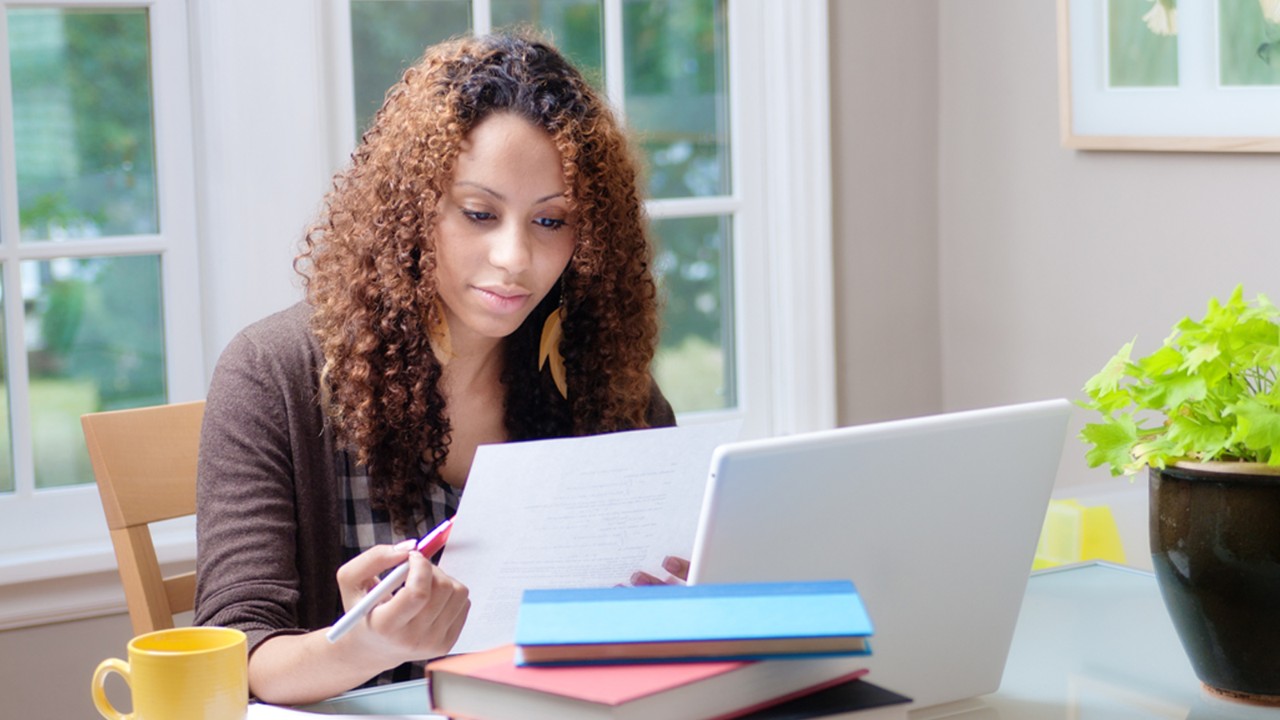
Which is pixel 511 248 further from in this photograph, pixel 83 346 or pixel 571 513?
pixel 83 346

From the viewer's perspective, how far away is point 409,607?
107 centimetres

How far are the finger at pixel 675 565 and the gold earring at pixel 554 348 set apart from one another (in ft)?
1.46

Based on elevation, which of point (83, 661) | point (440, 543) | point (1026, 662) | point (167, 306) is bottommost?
point (83, 661)

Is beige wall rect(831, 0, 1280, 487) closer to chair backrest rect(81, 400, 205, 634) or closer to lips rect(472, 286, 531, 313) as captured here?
lips rect(472, 286, 531, 313)

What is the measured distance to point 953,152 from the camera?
271cm

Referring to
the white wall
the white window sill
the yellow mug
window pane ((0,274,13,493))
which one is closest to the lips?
the yellow mug

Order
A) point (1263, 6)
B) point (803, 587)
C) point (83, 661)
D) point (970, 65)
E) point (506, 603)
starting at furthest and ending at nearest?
1. point (970, 65)
2. point (83, 661)
3. point (1263, 6)
4. point (506, 603)
5. point (803, 587)

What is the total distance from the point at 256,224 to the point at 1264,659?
1.64 metres

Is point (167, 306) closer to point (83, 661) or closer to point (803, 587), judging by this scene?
point (83, 661)

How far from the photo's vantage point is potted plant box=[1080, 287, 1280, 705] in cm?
102

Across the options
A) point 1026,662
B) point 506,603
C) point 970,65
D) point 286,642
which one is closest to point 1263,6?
point 970,65

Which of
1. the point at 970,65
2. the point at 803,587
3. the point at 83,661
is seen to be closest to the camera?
the point at 803,587

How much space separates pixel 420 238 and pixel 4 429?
1.09 metres

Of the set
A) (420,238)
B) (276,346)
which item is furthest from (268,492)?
(420,238)
